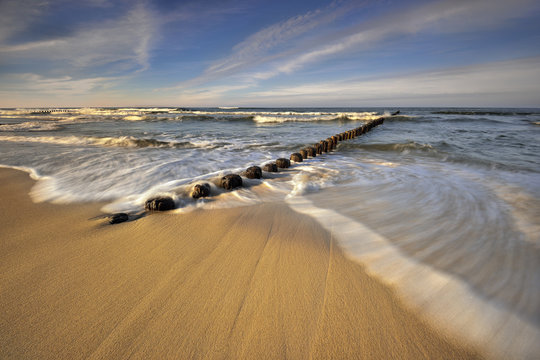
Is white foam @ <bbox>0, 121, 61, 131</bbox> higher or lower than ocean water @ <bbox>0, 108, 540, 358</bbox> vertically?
higher

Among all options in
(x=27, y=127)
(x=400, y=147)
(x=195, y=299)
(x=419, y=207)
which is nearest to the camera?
(x=195, y=299)

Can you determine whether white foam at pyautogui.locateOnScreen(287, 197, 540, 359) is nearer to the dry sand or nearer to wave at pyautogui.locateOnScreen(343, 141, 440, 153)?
the dry sand

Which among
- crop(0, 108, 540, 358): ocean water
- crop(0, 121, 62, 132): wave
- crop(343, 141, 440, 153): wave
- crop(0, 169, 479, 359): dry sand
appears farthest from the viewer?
crop(0, 121, 62, 132): wave

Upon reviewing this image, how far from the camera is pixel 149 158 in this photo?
5.64m

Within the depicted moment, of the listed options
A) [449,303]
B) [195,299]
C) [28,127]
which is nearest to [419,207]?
[449,303]

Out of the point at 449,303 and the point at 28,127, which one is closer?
the point at 449,303

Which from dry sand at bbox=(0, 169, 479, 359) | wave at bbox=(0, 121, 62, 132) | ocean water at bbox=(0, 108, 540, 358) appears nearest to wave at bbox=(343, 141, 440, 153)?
ocean water at bbox=(0, 108, 540, 358)

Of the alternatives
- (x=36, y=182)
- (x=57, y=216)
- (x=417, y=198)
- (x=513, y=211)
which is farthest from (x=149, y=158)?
(x=513, y=211)

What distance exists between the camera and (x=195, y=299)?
1293 millimetres

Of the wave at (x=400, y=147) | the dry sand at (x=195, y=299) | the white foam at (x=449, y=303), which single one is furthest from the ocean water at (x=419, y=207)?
the wave at (x=400, y=147)

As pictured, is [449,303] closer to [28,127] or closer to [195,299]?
[195,299]

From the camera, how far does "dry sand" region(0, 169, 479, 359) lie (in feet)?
3.40

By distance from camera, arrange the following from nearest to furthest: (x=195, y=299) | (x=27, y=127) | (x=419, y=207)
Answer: (x=195, y=299)
(x=419, y=207)
(x=27, y=127)

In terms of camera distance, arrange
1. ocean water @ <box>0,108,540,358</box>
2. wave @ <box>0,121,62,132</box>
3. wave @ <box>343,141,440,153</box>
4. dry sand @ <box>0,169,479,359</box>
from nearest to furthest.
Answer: dry sand @ <box>0,169,479,359</box>, ocean water @ <box>0,108,540,358</box>, wave @ <box>343,141,440,153</box>, wave @ <box>0,121,62,132</box>
